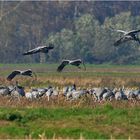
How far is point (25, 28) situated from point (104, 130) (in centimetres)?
8209

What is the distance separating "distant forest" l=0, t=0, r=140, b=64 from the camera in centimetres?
9256

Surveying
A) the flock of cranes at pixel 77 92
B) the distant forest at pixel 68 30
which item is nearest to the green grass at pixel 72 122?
the flock of cranes at pixel 77 92

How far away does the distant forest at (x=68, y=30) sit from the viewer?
A: 9256 cm

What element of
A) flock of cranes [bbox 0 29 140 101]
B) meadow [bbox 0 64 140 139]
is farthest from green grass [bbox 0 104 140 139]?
flock of cranes [bbox 0 29 140 101]

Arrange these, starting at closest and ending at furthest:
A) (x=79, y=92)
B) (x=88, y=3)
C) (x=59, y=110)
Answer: (x=59, y=110) → (x=79, y=92) → (x=88, y=3)

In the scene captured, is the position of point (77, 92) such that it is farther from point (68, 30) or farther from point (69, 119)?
point (68, 30)

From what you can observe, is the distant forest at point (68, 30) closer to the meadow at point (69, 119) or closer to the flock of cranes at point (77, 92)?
the flock of cranes at point (77, 92)

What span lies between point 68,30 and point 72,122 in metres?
70.2

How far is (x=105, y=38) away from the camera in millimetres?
96812

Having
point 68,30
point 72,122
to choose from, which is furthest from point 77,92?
point 68,30

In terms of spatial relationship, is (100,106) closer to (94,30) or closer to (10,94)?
(10,94)

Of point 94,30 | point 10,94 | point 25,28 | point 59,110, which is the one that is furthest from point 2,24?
point 59,110

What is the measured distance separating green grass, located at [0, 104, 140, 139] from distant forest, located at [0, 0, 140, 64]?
203ft

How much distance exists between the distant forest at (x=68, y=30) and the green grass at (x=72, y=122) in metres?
61.9
